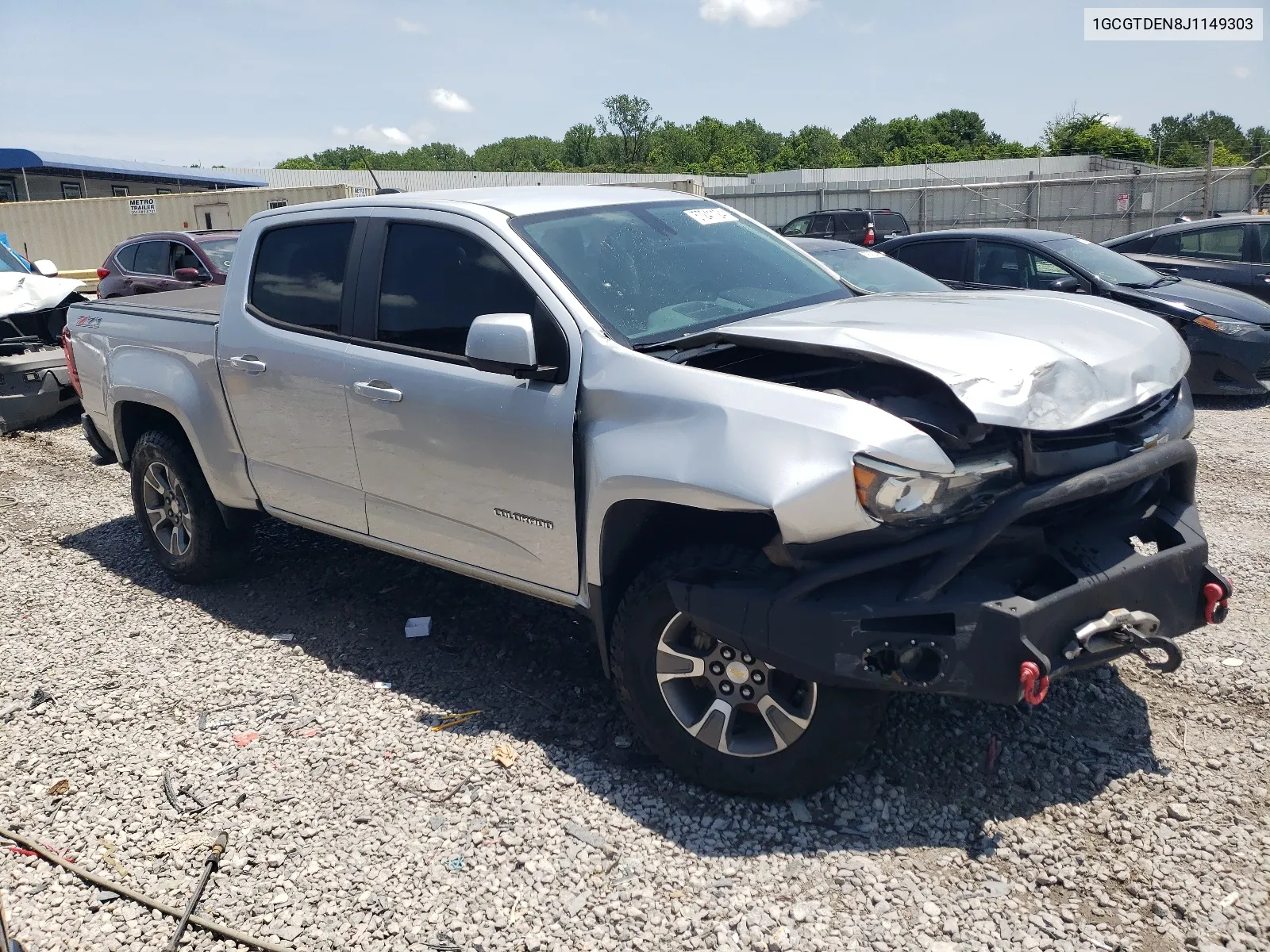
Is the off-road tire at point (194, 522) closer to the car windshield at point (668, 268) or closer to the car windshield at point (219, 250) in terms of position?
the car windshield at point (668, 268)

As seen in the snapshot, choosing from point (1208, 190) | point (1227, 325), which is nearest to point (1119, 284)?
point (1227, 325)

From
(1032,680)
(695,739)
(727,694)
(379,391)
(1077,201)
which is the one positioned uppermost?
(1077,201)

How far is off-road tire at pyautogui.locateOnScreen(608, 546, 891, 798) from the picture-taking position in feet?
9.80

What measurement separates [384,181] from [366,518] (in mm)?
48407

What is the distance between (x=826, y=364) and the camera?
330 centimetres

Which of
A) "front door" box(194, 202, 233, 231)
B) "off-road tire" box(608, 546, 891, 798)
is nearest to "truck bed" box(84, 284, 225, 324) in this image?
"off-road tire" box(608, 546, 891, 798)

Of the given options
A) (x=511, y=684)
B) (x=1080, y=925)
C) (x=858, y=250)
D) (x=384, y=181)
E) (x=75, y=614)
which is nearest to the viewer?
(x=1080, y=925)

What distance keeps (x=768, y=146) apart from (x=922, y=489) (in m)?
128

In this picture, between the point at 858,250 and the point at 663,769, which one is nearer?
the point at 663,769

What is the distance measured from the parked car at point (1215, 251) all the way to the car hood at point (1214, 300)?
4.02 ft

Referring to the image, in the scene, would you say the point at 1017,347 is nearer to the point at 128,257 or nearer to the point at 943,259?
the point at 943,259

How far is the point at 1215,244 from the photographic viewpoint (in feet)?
36.0

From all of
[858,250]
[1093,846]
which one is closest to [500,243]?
[1093,846]

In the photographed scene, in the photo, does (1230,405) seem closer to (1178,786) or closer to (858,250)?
(858,250)
